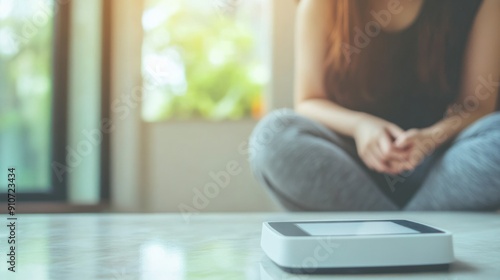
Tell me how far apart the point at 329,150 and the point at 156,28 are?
948 millimetres

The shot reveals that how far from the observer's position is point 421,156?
7.37ft

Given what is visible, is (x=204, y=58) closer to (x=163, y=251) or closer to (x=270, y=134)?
(x=270, y=134)

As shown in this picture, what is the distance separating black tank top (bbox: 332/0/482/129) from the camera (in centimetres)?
226

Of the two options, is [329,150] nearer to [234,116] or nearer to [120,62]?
[234,116]

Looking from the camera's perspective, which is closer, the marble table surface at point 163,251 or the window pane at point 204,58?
the marble table surface at point 163,251

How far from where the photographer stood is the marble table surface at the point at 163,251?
541 mm

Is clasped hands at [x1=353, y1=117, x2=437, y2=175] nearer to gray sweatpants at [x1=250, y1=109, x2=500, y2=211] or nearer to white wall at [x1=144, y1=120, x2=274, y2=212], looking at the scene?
gray sweatpants at [x1=250, y1=109, x2=500, y2=211]

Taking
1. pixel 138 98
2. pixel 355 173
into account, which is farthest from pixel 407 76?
pixel 138 98

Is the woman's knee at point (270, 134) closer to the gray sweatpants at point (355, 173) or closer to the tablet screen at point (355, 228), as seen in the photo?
the gray sweatpants at point (355, 173)

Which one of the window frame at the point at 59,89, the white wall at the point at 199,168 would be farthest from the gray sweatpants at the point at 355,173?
the window frame at the point at 59,89

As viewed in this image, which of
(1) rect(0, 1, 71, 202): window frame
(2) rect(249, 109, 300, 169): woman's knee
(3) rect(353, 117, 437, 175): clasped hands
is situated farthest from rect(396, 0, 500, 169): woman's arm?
(1) rect(0, 1, 71, 202): window frame

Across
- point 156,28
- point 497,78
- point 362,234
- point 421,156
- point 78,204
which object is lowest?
point 78,204

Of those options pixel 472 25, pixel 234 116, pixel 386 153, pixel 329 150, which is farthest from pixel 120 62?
pixel 472 25

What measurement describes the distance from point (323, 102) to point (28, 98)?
138 centimetres
